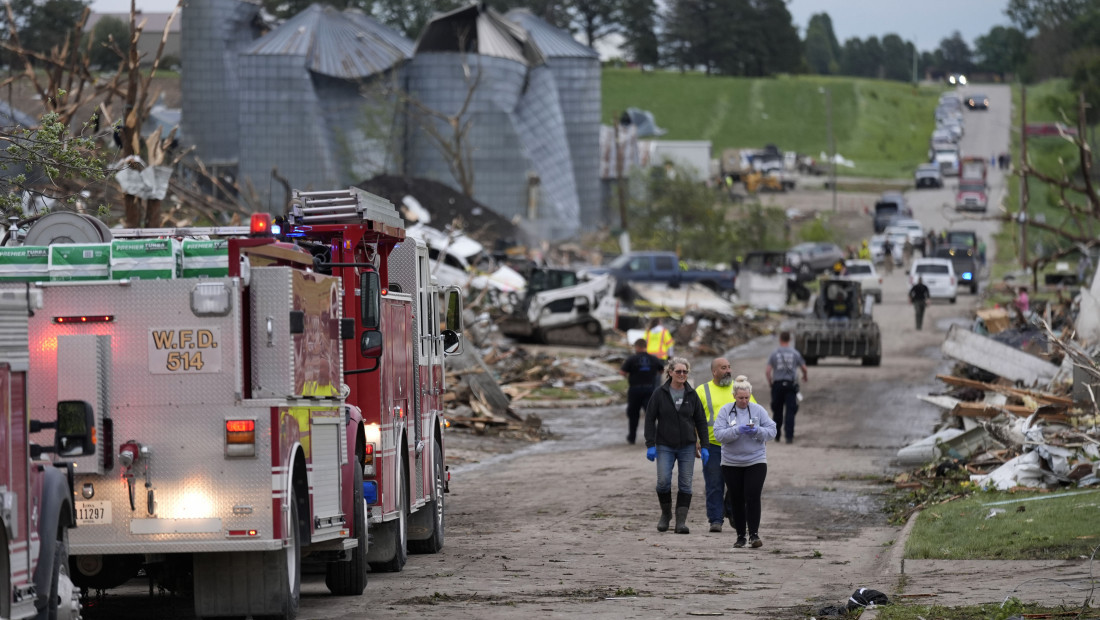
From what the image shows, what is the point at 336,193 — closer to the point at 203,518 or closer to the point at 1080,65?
the point at 203,518

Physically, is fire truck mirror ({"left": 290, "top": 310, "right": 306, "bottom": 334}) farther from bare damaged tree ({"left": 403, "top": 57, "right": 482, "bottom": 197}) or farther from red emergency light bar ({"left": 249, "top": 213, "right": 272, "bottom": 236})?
bare damaged tree ({"left": 403, "top": 57, "right": 482, "bottom": 197})

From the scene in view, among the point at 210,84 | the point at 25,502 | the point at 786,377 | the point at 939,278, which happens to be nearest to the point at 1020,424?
the point at 786,377

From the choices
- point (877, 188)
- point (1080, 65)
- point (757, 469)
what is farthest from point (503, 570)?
point (1080, 65)

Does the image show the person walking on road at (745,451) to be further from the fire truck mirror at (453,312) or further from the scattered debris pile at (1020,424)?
the fire truck mirror at (453,312)

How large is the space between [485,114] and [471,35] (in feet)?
14.7

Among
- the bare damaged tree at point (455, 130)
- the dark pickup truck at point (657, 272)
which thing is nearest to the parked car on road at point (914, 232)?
the bare damaged tree at point (455, 130)

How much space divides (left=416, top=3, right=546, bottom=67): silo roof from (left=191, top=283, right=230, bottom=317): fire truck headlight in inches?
2491

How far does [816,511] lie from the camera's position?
17.5 meters

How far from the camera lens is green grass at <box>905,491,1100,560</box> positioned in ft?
43.2

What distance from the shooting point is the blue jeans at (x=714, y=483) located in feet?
51.9

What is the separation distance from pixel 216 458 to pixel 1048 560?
6.87 meters

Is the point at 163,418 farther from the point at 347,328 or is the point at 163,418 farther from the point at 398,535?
the point at 398,535

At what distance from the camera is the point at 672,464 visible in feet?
52.1

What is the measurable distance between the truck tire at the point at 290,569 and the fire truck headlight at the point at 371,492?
1.94 m
